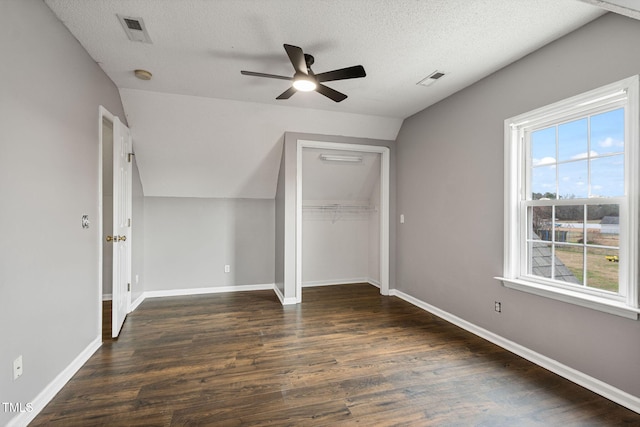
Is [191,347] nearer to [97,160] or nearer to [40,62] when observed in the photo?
[97,160]

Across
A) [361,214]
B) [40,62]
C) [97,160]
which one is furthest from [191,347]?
[361,214]

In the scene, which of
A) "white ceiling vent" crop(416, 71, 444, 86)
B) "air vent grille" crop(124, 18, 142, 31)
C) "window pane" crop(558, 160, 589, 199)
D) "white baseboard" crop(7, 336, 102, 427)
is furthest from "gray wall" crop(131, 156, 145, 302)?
"window pane" crop(558, 160, 589, 199)

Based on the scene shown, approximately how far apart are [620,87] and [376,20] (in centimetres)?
166

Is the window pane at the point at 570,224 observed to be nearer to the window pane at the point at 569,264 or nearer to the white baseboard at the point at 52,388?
the window pane at the point at 569,264

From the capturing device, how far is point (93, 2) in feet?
6.21

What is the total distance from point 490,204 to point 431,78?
1.39m

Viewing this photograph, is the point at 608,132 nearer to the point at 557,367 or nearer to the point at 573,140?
the point at 573,140

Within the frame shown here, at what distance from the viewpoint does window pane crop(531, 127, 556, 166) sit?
8.07ft

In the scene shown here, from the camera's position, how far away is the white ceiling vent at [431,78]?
9.37 feet

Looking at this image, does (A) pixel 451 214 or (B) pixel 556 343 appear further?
(A) pixel 451 214

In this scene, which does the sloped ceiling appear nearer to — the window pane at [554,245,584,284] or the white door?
the white door

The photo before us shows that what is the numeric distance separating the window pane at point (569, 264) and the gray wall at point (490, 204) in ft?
0.80

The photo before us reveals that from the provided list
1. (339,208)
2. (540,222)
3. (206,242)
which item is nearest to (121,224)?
(206,242)

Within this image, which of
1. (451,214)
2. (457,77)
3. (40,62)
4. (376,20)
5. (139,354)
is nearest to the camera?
(40,62)
